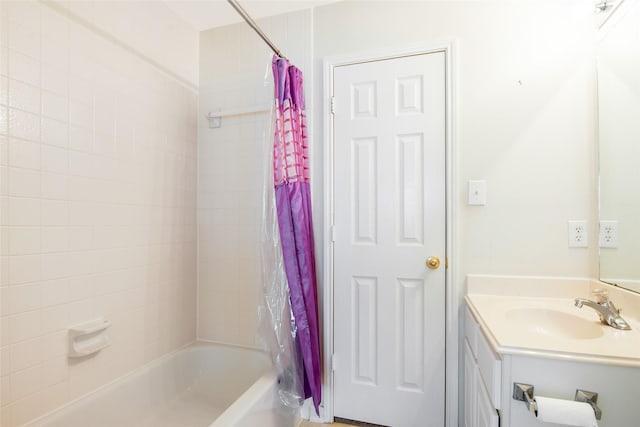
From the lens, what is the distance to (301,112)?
1633 millimetres

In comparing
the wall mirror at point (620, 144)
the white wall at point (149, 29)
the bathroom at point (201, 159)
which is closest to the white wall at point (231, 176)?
the bathroom at point (201, 159)

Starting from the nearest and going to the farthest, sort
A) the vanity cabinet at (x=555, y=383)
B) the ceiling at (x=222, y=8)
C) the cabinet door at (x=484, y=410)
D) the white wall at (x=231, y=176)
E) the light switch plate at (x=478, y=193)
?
the vanity cabinet at (x=555, y=383) < the cabinet door at (x=484, y=410) < the light switch plate at (x=478, y=193) < the ceiling at (x=222, y=8) < the white wall at (x=231, y=176)

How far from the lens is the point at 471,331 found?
1.32m

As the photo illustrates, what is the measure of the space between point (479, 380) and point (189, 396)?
63.3 inches

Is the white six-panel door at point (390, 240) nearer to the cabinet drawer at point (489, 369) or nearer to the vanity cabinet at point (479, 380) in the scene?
the vanity cabinet at point (479, 380)

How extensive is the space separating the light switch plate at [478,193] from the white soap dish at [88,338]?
6.27ft

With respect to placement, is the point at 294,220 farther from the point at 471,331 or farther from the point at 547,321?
the point at 547,321

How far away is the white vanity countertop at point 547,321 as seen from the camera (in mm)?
840

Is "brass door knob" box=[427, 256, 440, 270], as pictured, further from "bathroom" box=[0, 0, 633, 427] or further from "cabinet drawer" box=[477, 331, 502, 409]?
"cabinet drawer" box=[477, 331, 502, 409]

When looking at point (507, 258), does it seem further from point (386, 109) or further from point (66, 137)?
point (66, 137)

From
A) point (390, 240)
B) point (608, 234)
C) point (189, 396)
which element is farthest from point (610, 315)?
point (189, 396)

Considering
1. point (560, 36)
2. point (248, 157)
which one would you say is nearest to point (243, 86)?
point (248, 157)

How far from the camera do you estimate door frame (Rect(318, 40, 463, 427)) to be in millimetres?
1495

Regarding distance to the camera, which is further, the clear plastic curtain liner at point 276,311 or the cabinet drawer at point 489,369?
the clear plastic curtain liner at point 276,311
